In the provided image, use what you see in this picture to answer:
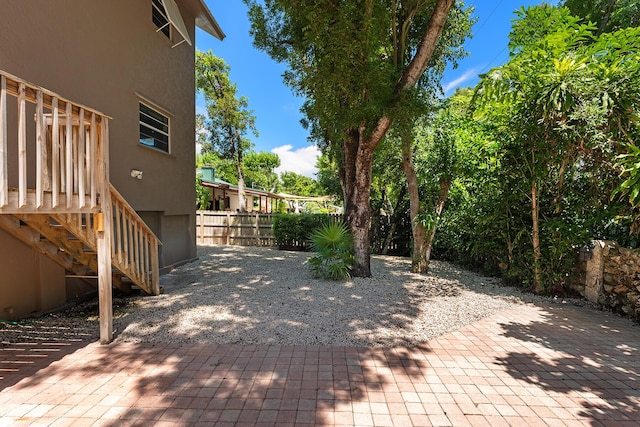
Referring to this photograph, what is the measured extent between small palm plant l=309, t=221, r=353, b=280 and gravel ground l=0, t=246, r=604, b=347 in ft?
0.95

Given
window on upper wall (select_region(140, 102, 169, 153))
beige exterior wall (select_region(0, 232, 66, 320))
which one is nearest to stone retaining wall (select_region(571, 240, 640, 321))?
beige exterior wall (select_region(0, 232, 66, 320))

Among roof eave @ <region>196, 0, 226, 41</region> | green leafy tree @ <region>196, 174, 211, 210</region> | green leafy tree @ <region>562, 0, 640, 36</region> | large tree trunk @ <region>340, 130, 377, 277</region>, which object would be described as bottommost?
large tree trunk @ <region>340, 130, 377, 277</region>

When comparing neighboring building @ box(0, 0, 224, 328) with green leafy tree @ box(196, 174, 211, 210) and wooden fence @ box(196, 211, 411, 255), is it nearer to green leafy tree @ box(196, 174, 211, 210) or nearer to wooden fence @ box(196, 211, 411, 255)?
wooden fence @ box(196, 211, 411, 255)

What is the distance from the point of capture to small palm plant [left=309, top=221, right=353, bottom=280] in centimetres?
628

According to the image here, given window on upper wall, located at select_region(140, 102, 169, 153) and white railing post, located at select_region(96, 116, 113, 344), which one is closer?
white railing post, located at select_region(96, 116, 113, 344)

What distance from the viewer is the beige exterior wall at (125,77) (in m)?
4.22

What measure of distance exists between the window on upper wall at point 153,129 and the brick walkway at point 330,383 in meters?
4.84

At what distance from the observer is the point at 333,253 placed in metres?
6.35

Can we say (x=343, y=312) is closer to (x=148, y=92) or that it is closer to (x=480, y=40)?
(x=148, y=92)

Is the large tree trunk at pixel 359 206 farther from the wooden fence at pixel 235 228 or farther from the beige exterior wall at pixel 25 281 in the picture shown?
the wooden fence at pixel 235 228

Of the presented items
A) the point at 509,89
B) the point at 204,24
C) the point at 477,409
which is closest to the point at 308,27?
the point at 509,89

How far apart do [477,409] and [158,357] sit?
3.09m

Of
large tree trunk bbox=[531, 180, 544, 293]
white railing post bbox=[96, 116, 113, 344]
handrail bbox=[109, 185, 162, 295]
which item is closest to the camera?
white railing post bbox=[96, 116, 113, 344]

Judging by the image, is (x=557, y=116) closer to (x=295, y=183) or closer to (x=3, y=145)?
(x=3, y=145)
